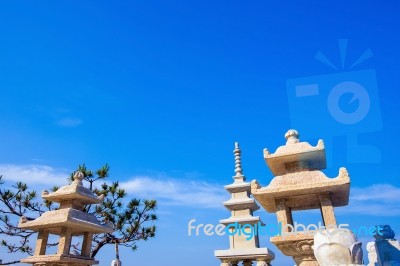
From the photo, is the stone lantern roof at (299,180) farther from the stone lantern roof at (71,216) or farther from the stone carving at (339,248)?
the stone lantern roof at (71,216)

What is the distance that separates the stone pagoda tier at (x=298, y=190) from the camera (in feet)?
30.9

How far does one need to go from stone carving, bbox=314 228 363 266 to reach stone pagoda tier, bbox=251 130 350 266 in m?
3.18

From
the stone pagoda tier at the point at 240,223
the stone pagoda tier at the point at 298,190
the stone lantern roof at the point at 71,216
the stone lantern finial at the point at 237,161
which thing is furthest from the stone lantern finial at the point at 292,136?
the stone lantern roof at the point at 71,216

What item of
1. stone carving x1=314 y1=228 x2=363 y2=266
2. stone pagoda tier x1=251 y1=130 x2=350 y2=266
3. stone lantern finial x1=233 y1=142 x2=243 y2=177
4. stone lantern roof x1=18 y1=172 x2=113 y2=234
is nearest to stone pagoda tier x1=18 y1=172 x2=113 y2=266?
stone lantern roof x1=18 y1=172 x2=113 y2=234

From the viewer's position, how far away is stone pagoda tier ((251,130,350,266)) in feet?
30.9

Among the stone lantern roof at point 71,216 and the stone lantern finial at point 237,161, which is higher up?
the stone lantern finial at point 237,161

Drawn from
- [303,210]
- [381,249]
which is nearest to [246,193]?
[303,210]

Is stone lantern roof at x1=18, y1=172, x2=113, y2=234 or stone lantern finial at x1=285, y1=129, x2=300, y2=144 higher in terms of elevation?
stone lantern finial at x1=285, y1=129, x2=300, y2=144

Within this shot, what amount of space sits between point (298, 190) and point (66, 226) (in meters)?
10.8

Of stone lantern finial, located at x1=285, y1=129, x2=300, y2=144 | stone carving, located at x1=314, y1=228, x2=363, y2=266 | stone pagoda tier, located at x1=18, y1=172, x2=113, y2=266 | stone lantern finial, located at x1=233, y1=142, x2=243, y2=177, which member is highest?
stone lantern finial, located at x1=233, y1=142, x2=243, y2=177

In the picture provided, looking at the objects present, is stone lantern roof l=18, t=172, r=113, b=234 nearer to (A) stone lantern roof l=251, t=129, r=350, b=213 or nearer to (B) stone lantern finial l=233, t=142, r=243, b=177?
(B) stone lantern finial l=233, t=142, r=243, b=177

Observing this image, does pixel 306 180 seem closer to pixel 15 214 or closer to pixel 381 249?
pixel 381 249

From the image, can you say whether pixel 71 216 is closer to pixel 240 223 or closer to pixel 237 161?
pixel 240 223

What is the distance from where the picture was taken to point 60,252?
44.7ft
